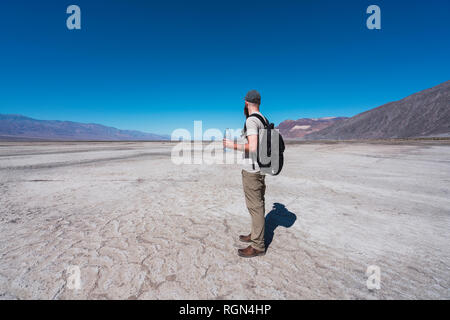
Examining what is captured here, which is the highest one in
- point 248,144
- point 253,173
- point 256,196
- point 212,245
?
point 248,144

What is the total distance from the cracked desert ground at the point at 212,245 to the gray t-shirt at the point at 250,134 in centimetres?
142

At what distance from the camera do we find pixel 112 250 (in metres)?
3.17

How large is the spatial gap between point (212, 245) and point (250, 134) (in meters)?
2.07

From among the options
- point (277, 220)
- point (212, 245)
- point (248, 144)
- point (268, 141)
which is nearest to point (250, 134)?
point (248, 144)

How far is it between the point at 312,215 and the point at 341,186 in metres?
3.51

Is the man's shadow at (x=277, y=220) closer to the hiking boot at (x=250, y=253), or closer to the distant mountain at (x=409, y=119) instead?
the hiking boot at (x=250, y=253)

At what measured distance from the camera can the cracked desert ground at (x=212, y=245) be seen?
2.41 metres

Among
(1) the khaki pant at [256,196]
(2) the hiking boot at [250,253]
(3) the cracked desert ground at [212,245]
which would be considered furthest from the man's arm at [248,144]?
(3) the cracked desert ground at [212,245]

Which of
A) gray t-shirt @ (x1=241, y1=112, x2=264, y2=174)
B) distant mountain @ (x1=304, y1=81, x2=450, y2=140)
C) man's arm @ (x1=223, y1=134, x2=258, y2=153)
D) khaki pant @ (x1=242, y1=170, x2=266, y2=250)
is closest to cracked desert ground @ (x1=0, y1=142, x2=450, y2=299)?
khaki pant @ (x1=242, y1=170, x2=266, y2=250)

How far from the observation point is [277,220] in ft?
14.6

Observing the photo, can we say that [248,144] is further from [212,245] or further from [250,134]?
[212,245]
